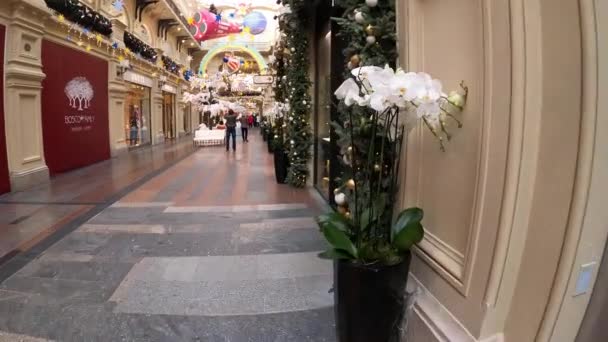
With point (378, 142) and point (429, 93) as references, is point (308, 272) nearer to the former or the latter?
point (378, 142)

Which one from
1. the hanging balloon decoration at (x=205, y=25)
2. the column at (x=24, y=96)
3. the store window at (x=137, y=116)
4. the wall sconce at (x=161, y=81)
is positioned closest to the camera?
the column at (x=24, y=96)

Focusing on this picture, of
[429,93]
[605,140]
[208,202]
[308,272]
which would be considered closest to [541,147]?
[605,140]

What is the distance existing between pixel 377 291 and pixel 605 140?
1094 millimetres

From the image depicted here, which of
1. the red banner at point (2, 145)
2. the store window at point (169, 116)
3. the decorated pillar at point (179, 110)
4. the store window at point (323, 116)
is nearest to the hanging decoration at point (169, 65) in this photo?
the store window at point (169, 116)

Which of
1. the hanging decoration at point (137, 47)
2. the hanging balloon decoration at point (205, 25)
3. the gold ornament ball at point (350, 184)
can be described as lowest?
the gold ornament ball at point (350, 184)

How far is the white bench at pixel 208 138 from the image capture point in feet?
53.8

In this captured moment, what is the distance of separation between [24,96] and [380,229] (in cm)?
755

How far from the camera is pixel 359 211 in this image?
2.06 meters

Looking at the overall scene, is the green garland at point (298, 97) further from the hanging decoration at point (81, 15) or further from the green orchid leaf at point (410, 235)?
the green orchid leaf at point (410, 235)

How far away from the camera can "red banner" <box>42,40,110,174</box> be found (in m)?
8.24

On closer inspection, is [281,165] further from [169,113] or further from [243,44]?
[243,44]

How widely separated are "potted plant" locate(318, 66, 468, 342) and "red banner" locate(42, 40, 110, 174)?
8.38 meters

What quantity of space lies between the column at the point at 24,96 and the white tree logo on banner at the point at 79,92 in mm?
1734

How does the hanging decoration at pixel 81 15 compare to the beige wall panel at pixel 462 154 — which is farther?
the hanging decoration at pixel 81 15
